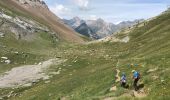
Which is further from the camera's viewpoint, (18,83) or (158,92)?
(18,83)

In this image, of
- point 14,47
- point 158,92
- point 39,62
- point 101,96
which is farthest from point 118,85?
point 14,47

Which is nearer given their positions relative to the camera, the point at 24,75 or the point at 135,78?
the point at 135,78

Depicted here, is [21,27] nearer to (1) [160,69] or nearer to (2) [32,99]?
(2) [32,99]

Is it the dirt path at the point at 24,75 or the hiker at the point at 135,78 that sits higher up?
the hiker at the point at 135,78

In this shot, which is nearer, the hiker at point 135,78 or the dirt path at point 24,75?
the hiker at point 135,78

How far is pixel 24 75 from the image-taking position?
318 feet

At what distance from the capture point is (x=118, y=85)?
49.9m

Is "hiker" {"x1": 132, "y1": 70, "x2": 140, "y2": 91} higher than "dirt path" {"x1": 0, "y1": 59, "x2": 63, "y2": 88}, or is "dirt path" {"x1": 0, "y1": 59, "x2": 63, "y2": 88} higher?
"hiker" {"x1": 132, "y1": 70, "x2": 140, "y2": 91}

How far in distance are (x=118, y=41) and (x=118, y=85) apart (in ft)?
312

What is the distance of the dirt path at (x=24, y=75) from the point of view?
8788 centimetres

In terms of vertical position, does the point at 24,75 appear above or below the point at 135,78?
below

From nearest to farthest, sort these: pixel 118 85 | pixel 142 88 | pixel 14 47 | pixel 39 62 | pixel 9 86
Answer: pixel 142 88
pixel 118 85
pixel 9 86
pixel 39 62
pixel 14 47

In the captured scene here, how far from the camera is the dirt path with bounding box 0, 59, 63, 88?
8788 cm

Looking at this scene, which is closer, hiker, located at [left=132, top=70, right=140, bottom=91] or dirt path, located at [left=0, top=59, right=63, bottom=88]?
hiker, located at [left=132, top=70, right=140, bottom=91]
